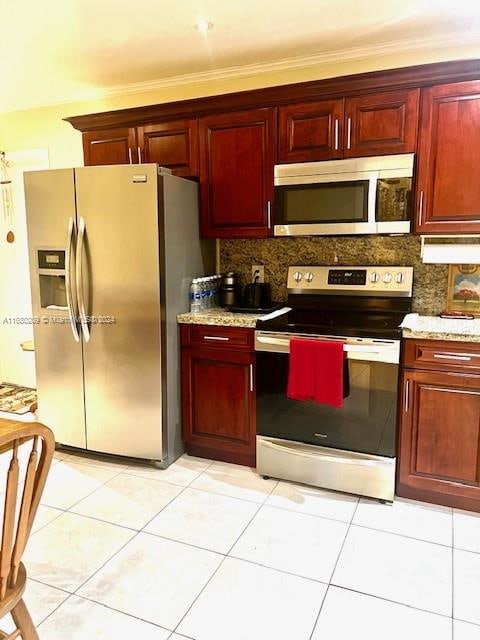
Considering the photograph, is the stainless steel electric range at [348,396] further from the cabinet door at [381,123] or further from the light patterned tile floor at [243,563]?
the cabinet door at [381,123]

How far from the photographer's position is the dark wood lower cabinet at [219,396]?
8.95 ft

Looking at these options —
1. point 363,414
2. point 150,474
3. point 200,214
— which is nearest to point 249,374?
point 363,414

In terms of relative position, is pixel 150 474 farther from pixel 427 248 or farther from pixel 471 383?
pixel 427 248

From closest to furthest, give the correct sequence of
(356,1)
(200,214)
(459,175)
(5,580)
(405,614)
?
(5,580)
(405,614)
(356,1)
(459,175)
(200,214)

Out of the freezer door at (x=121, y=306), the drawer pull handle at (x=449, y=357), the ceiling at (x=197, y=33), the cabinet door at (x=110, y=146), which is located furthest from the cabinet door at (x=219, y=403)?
the ceiling at (x=197, y=33)

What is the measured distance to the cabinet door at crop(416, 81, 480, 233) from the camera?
2326 mm

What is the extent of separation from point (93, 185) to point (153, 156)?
0.56 metres

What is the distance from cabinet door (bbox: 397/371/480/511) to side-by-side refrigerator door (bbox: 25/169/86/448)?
1.92 meters

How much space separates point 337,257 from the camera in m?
2.98

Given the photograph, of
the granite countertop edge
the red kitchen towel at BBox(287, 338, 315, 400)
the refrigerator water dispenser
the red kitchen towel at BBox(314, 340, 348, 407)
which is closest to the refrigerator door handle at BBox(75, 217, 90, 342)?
the refrigerator water dispenser

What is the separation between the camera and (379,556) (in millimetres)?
2023

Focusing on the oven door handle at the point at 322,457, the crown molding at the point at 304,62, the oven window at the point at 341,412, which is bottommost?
the oven door handle at the point at 322,457

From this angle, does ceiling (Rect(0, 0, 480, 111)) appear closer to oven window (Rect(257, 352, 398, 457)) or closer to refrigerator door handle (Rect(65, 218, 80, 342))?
refrigerator door handle (Rect(65, 218, 80, 342))

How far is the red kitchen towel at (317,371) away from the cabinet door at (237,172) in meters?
0.80
